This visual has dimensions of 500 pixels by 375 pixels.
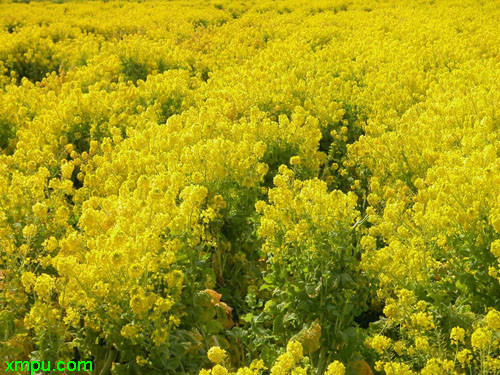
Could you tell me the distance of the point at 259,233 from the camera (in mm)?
3453

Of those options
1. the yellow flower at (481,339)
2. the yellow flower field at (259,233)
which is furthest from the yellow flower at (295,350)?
the yellow flower at (481,339)

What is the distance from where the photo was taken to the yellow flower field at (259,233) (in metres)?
2.92

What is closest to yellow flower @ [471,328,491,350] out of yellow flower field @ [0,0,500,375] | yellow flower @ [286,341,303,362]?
yellow flower field @ [0,0,500,375]

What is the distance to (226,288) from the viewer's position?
4117 millimetres

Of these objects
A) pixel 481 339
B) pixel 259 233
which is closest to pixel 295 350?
pixel 481 339

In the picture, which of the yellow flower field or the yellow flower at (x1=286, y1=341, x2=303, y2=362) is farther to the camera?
the yellow flower field

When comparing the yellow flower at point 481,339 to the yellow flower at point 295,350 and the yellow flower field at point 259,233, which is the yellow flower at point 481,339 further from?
the yellow flower at point 295,350

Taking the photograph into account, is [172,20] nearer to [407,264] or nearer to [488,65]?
[488,65]

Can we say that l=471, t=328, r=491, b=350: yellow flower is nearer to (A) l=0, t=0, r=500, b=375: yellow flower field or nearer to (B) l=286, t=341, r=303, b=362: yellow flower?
(A) l=0, t=0, r=500, b=375: yellow flower field

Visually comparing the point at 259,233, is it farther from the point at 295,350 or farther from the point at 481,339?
the point at 481,339

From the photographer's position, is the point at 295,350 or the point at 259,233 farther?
the point at 259,233

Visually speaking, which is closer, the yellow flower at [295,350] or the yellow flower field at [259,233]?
the yellow flower at [295,350]

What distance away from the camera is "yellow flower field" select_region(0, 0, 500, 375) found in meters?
2.92

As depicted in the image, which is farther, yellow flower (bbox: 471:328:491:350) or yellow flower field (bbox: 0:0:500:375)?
yellow flower field (bbox: 0:0:500:375)
